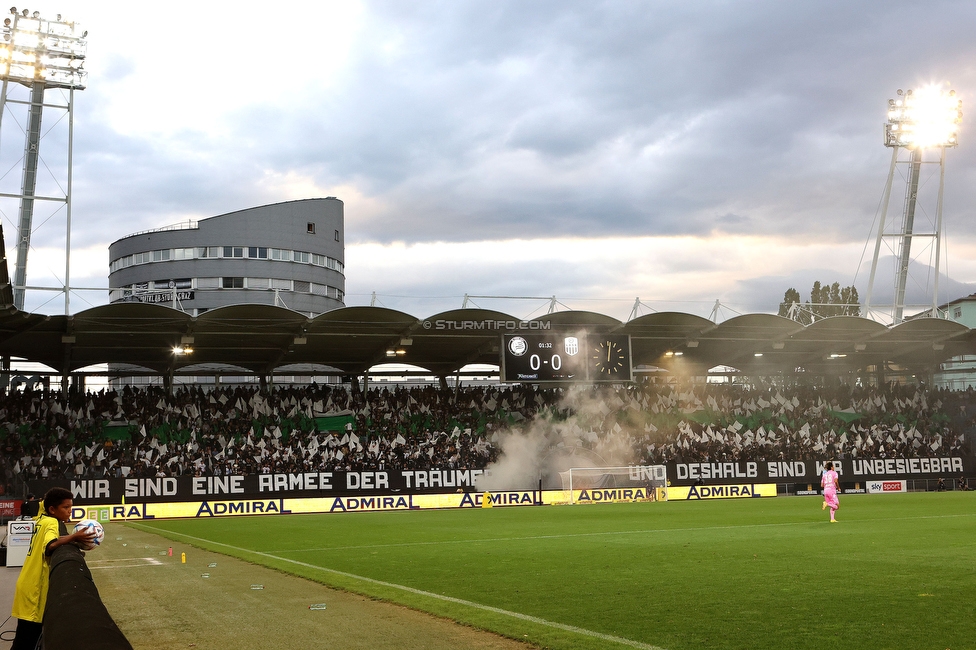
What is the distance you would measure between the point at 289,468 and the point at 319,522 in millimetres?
12532

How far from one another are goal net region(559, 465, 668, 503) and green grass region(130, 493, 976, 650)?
16.5m

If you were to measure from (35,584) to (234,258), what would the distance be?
249 ft

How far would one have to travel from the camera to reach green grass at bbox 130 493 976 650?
9008 mm

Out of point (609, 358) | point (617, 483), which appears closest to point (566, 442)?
point (617, 483)

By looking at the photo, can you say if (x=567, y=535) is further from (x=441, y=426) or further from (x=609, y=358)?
(x=441, y=426)

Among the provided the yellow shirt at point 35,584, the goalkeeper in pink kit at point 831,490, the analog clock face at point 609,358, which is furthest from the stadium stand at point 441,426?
the yellow shirt at point 35,584

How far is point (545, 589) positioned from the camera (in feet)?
41.2

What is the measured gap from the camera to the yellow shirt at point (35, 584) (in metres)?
6.88

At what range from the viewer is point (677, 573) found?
13750mm

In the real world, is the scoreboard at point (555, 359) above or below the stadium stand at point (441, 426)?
above

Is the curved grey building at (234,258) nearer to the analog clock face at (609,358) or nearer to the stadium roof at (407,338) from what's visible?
the stadium roof at (407,338)

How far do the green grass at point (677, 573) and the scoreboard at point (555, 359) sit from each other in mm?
15111

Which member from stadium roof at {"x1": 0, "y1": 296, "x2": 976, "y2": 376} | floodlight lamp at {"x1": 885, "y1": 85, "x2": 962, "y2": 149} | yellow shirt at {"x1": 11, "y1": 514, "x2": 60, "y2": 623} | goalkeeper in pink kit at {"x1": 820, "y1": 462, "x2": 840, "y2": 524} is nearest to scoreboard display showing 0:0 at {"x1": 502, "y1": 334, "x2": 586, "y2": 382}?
stadium roof at {"x1": 0, "y1": 296, "x2": 976, "y2": 376}

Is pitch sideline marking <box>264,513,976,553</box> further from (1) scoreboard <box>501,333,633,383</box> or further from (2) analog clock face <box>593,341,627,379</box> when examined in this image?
(2) analog clock face <box>593,341,627,379</box>
